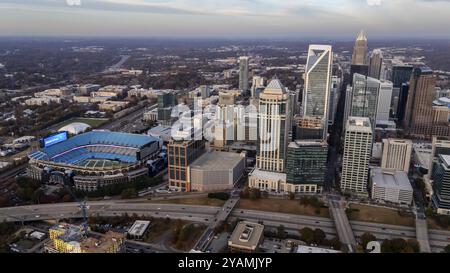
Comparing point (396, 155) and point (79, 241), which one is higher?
point (396, 155)

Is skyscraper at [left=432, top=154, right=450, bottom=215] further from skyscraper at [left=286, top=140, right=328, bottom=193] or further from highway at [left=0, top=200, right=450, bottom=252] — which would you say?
skyscraper at [left=286, top=140, right=328, bottom=193]

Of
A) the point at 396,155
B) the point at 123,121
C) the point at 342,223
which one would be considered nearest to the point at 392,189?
the point at 396,155

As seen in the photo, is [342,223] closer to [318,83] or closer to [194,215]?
[194,215]

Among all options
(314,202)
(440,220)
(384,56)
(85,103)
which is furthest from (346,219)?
(85,103)

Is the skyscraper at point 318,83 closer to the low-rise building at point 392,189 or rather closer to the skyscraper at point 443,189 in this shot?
the low-rise building at point 392,189

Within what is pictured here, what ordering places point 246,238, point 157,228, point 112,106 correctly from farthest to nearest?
point 112,106
point 157,228
point 246,238

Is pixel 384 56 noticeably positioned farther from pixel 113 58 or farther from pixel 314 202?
pixel 113 58
